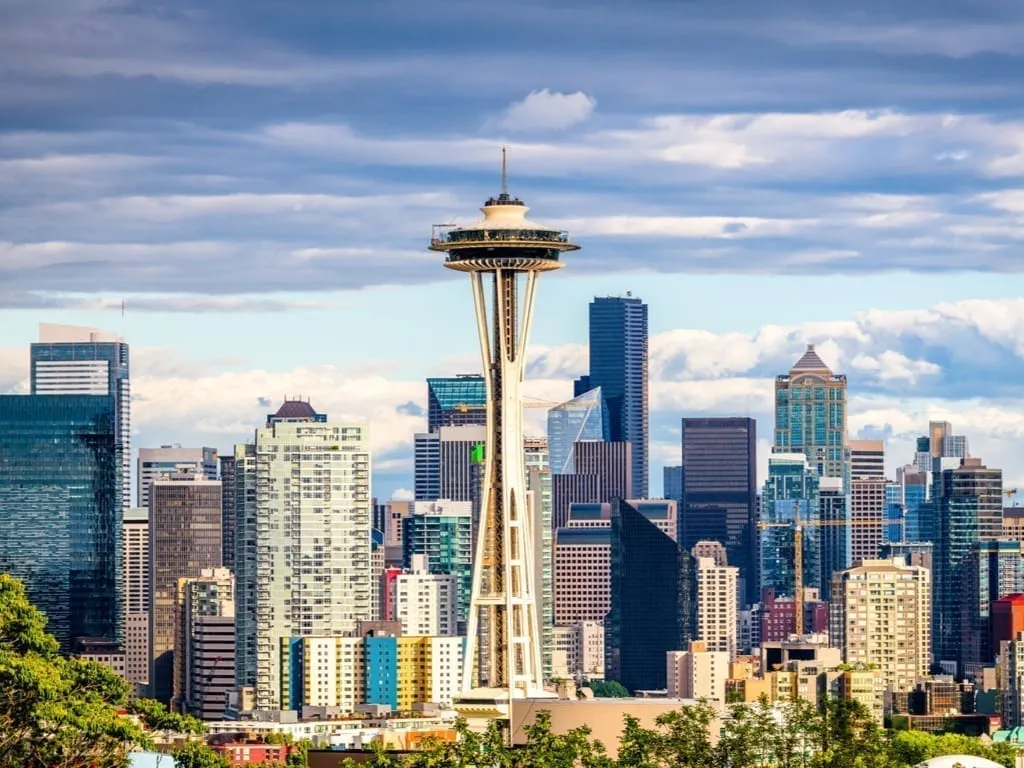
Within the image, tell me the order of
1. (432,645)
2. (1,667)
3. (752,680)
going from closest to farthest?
1. (1,667)
2. (752,680)
3. (432,645)

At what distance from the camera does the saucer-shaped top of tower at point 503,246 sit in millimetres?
111500

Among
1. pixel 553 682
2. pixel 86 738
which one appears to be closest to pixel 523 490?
pixel 553 682

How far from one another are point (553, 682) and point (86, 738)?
81.8 m

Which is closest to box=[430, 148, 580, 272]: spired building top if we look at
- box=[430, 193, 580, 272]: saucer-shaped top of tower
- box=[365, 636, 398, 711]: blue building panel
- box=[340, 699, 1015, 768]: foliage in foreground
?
box=[430, 193, 580, 272]: saucer-shaped top of tower

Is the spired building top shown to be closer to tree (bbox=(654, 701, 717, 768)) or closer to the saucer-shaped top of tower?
the saucer-shaped top of tower

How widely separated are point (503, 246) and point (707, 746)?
158 feet

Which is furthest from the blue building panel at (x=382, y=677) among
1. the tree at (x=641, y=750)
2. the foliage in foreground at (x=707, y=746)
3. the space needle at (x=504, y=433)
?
the tree at (x=641, y=750)

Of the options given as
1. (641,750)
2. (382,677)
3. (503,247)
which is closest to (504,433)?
(503,247)

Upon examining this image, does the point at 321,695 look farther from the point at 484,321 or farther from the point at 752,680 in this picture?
the point at 484,321

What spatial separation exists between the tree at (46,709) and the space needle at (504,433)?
47490mm

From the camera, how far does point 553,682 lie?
142375mm

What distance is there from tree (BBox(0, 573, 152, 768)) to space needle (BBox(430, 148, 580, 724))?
156 feet

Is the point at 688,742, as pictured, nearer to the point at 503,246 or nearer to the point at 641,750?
the point at 641,750

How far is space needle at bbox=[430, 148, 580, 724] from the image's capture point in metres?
112
